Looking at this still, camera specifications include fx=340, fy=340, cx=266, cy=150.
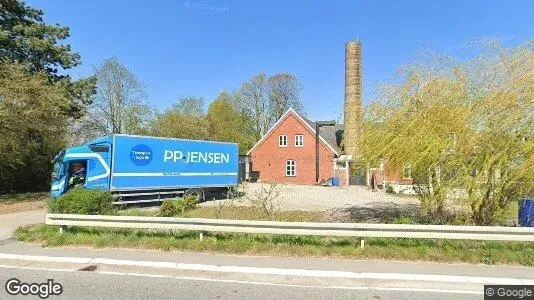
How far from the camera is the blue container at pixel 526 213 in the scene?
8859 millimetres

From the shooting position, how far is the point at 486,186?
7.87 m

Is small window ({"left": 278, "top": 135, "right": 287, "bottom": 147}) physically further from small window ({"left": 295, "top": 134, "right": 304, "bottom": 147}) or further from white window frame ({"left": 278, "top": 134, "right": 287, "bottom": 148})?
small window ({"left": 295, "top": 134, "right": 304, "bottom": 147})

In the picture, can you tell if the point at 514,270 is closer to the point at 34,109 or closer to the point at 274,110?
the point at 34,109

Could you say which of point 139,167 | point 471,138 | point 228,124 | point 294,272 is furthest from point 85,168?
point 228,124

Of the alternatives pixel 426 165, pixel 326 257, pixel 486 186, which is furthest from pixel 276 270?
pixel 486 186

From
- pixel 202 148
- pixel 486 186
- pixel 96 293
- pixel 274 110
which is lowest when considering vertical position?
pixel 96 293

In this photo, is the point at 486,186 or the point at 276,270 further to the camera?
the point at 486,186

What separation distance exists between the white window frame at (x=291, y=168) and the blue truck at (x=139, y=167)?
15.9 metres

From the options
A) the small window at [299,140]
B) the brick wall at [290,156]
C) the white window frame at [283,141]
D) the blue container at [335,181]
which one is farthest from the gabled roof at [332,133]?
the blue container at [335,181]

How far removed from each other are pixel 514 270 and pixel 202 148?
1409 centimetres

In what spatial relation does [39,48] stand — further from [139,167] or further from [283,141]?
[283,141]

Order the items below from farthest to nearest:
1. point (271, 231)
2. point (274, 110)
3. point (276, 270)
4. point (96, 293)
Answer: point (274, 110) < point (271, 231) < point (276, 270) < point (96, 293)

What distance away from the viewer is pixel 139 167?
14.9 meters

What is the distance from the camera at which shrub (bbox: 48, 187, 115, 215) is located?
8.66 meters
